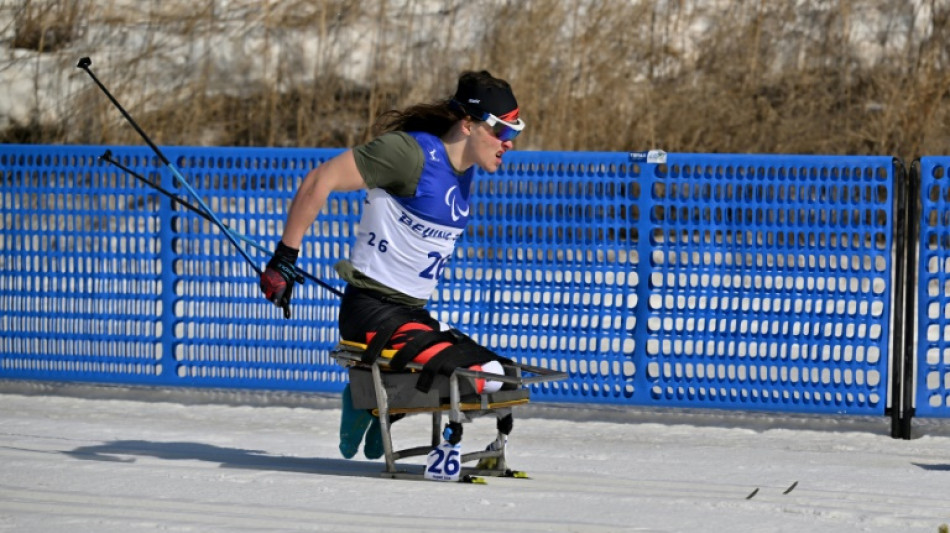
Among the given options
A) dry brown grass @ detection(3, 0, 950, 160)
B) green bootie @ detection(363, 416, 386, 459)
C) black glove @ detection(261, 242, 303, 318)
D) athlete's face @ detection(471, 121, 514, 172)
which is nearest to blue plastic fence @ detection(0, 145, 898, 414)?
green bootie @ detection(363, 416, 386, 459)

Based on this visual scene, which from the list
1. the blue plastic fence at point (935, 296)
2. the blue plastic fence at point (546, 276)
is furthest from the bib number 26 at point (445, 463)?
the blue plastic fence at point (935, 296)

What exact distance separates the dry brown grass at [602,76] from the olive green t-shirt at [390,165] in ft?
30.5

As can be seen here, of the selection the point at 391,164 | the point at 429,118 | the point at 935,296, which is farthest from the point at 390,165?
the point at 935,296

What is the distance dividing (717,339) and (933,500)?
87.5 inches

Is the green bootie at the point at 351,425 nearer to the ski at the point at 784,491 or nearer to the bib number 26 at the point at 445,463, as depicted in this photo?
the bib number 26 at the point at 445,463

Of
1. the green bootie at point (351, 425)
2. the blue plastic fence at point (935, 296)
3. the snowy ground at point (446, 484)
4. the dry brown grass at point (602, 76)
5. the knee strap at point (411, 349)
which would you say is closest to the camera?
the snowy ground at point (446, 484)

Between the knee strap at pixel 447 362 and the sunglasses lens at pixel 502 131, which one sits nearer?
the knee strap at pixel 447 362

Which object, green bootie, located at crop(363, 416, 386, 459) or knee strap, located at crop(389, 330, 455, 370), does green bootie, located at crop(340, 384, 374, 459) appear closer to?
green bootie, located at crop(363, 416, 386, 459)

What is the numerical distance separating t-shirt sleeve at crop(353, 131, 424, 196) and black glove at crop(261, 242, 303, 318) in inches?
17.4

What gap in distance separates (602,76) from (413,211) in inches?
410

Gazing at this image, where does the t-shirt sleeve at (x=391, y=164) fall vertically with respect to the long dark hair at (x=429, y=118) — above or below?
below

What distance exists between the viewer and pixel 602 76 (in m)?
16.9

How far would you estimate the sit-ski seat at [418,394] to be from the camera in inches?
259

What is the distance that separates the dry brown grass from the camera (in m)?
16.5
